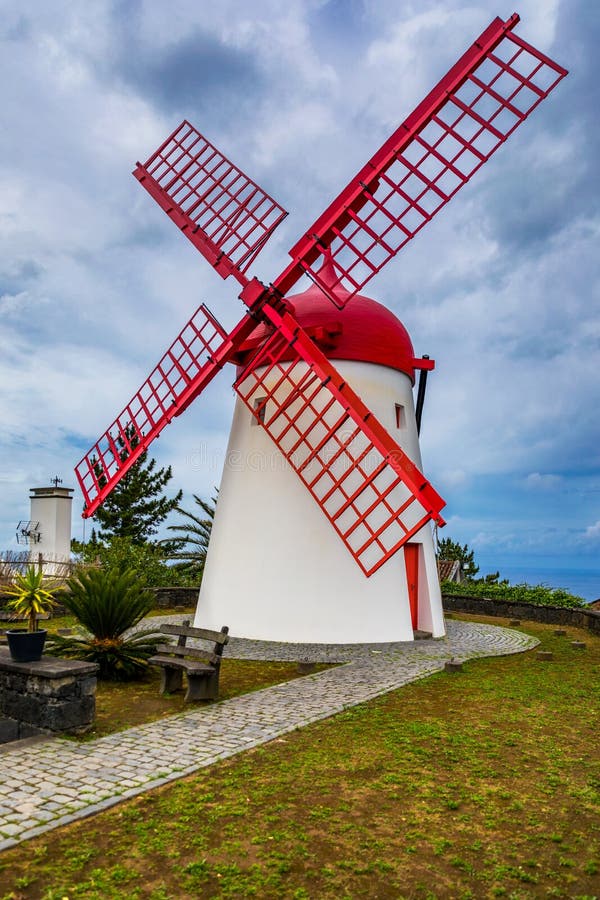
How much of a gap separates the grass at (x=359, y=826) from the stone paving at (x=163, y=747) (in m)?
0.16

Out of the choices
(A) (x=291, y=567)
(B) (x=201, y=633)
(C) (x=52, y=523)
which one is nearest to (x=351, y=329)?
(A) (x=291, y=567)

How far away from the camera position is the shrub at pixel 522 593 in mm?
17016

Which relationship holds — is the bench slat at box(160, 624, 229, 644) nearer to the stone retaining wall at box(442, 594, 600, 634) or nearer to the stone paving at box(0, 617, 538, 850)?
the stone paving at box(0, 617, 538, 850)

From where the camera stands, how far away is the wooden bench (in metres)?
6.68

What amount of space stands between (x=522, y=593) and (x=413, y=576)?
742 cm

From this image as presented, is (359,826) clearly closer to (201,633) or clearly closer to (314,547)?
(201,633)

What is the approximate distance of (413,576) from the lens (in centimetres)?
1174

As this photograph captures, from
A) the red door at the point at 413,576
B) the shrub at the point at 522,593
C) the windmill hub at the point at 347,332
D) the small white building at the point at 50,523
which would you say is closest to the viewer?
the windmill hub at the point at 347,332

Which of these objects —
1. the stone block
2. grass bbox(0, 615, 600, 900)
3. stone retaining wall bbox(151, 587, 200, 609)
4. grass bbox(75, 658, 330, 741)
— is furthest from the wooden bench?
stone retaining wall bbox(151, 587, 200, 609)

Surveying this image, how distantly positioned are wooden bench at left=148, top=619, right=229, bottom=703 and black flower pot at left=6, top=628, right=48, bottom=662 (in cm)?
150

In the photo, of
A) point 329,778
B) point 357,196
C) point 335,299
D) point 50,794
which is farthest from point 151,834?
point 357,196

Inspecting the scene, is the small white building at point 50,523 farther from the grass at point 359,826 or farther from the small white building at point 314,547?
the grass at point 359,826

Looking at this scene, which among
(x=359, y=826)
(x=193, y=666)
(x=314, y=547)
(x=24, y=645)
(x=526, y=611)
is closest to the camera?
(x=359, y=826)

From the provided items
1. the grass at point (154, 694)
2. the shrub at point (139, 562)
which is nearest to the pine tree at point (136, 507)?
the shrub at point (139, 562)
